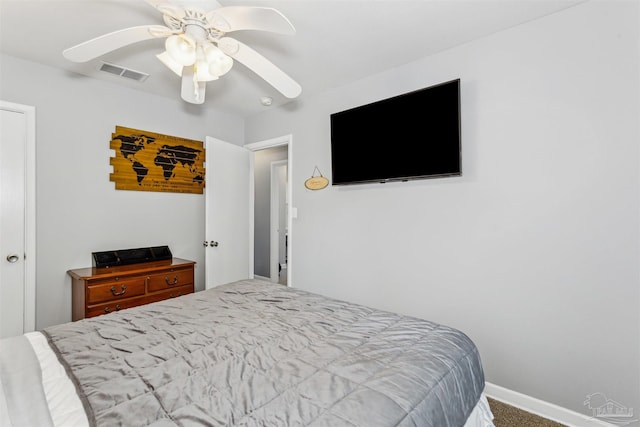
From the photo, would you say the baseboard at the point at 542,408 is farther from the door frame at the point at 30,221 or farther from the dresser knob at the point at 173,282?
the door frame at the point at 30,221

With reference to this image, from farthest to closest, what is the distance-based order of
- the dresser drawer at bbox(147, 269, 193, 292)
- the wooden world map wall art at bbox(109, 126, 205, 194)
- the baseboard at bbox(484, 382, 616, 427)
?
the wooden world map wall art at bbox(109, 126, 205, 194)
the dresser drawer at bbox(147, 269, 193, 292)
the baseboard at bbox(484, 382, 616, 427)

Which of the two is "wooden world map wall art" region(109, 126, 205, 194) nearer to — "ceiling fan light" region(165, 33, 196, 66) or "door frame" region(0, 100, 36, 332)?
"door frame" region(0, 100, 36, 332)

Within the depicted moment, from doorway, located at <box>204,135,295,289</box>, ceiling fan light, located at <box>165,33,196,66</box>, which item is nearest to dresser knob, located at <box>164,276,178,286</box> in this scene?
doorway, located at <box>204,135,295,289</box>

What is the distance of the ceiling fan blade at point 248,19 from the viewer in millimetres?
1355

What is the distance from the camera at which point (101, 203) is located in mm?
2926

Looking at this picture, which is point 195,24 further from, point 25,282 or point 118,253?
point 25,282

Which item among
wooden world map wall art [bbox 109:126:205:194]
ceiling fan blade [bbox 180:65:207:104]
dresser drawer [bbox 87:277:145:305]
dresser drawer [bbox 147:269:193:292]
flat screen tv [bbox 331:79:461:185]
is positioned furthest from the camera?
wooden world map wall art [bbox 109:126:205:194]

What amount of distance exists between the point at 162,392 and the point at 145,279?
6.86 feet

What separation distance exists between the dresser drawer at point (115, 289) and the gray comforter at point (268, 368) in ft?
3.56

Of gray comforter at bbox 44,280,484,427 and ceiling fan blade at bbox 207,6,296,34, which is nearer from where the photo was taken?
gray comforter at bbox 44,280,484,427

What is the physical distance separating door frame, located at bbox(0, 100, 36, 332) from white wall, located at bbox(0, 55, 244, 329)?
0.05 m

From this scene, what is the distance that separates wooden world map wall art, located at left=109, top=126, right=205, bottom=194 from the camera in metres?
3.03

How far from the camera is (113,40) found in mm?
1614

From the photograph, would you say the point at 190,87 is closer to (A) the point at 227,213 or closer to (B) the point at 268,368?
(A) the point at 227,213
